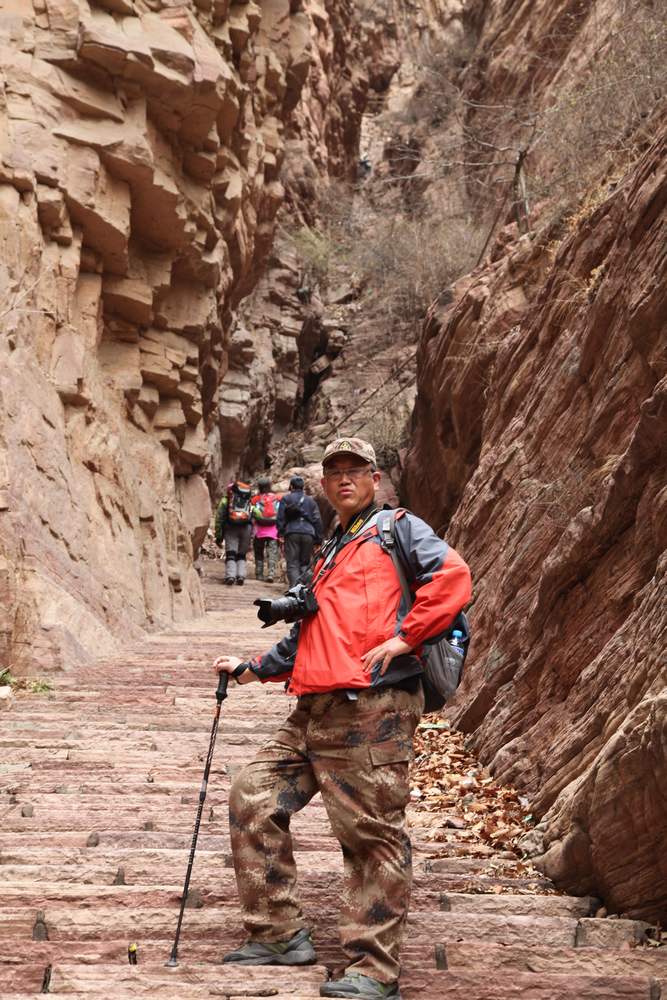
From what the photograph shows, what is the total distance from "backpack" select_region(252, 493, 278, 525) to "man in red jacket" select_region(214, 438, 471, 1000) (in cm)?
1620

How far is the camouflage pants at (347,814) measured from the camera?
356cm

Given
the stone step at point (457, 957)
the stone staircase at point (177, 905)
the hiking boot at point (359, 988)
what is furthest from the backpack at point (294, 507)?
the hiking boot at point (359, 988)

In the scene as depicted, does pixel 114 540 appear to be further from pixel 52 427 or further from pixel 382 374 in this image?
pixel 382 374

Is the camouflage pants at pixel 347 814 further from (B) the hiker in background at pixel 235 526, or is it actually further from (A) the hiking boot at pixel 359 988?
(B) the hiker in background at pixel 235 526

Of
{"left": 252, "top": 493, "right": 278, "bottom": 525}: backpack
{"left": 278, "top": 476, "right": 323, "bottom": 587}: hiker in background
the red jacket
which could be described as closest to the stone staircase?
the red jacket

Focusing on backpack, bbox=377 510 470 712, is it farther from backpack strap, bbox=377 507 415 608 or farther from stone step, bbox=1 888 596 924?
stone step, bbox=1 888 596 924

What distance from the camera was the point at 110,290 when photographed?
1484cm

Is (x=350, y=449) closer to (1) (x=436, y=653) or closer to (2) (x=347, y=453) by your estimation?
(2) (x=347, y=453)

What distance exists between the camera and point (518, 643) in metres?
6.94

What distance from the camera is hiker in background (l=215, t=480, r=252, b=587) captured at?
64.9ft

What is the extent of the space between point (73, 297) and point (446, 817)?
32.2ft

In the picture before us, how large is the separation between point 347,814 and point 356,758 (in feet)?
0.67

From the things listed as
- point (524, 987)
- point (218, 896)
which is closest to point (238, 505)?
point (218, 896)

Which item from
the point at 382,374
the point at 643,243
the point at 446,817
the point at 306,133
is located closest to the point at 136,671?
the point at 446,817
